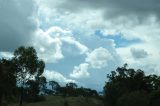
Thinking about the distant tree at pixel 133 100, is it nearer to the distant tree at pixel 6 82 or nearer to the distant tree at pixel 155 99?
the distant tree at pixel 155 99

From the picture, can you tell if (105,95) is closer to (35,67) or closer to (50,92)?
(35,67)

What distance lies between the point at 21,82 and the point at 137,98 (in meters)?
31.5

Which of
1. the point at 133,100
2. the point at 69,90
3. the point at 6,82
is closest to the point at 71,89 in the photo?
the point at 69,90

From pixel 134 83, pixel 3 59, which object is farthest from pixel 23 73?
pixel 134 83

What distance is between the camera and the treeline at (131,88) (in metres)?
104

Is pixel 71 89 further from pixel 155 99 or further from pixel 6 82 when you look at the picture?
pixel 6 82

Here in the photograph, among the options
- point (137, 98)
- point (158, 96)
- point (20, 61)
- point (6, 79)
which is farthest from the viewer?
point (158, 96)

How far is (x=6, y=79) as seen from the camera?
64.8 metres

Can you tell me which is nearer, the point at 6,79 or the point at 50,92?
the point at 6,79

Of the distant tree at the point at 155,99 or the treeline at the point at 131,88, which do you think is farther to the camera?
the distant tree at the point at 155,99

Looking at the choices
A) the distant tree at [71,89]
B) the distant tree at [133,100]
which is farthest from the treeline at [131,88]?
the distant tree at [71,89]

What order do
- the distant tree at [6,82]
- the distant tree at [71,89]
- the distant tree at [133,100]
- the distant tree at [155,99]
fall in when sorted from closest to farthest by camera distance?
the distant tree at [6,82] → the distant tree at [133,100] → the distant tree at [155,99] → the distant tree at [71,89]

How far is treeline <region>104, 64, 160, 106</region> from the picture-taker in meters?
104

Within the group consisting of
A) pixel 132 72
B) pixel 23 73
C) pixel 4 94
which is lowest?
pixel 4 94
